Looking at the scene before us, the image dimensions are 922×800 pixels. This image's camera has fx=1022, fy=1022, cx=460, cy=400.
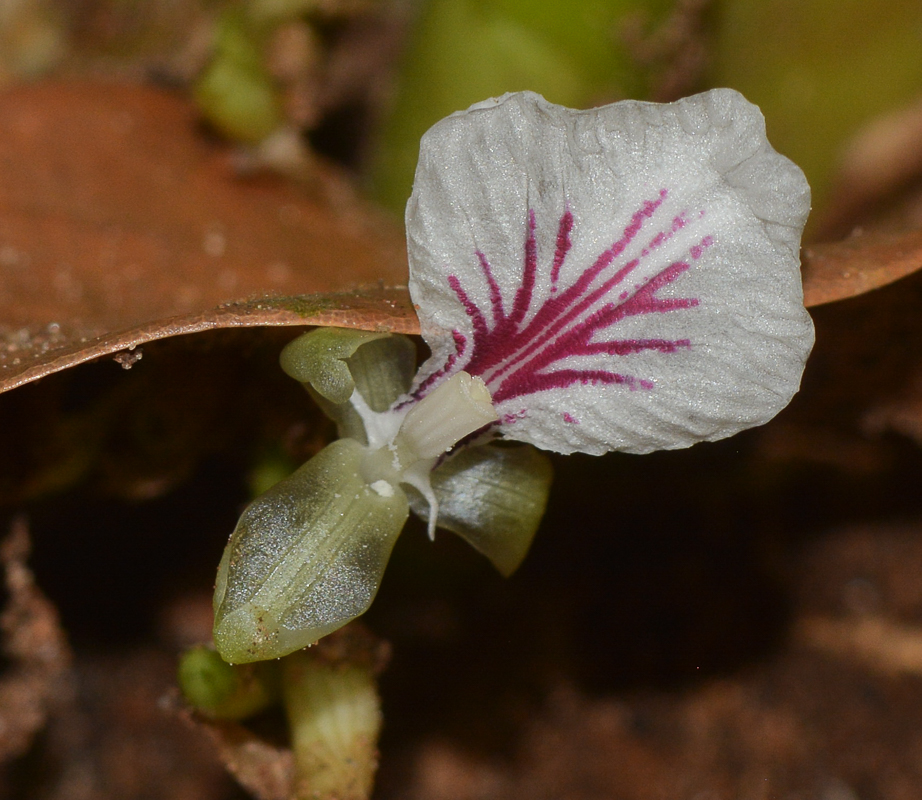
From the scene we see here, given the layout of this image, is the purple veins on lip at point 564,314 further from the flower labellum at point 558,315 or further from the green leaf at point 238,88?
the green leaf at point 238,88

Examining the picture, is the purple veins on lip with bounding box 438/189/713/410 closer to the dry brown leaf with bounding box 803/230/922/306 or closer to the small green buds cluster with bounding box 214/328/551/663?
the small green buds cluster with bounding box 214/328/551/663

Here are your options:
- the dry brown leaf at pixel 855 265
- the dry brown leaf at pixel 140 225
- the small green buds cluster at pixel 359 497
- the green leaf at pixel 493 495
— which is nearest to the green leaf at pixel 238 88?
the dry brown leaf at pixel 140 225

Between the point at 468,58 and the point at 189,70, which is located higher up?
the point at 189,70

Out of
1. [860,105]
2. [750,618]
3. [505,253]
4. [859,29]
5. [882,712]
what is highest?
[505,253]

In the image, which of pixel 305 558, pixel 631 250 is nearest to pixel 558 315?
pixel 631 250

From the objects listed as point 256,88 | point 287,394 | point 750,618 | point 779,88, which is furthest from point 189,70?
point 750,618

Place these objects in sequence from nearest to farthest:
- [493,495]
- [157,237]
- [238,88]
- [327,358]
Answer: [327,358]
[493,495]
[157,237]
[238,88]

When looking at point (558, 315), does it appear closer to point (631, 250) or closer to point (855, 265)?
point (631, 250)

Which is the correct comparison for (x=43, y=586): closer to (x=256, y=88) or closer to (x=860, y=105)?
(x=256, y=88)
